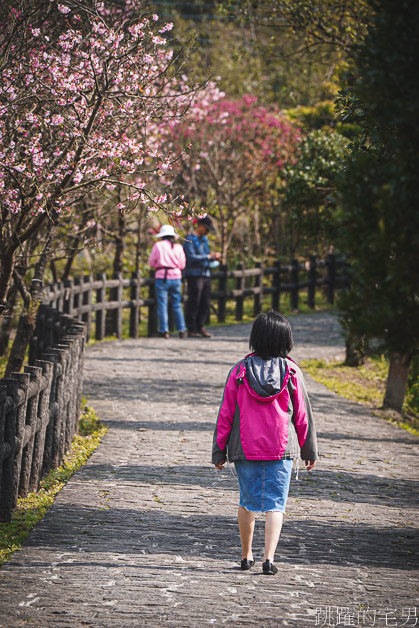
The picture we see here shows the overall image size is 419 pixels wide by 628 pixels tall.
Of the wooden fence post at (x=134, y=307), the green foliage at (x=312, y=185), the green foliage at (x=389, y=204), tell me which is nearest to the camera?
the green foliage at (x=389, y=204)

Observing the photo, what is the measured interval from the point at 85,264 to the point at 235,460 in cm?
1458

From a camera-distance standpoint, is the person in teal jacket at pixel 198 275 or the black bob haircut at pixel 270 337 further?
the person in teal jacket at pixel 198 275

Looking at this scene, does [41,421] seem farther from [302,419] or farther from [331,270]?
[331,270]

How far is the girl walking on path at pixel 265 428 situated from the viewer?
4.98 meters

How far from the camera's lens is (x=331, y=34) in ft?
38.9

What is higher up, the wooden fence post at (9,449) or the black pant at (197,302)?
the black pant at (197,302)

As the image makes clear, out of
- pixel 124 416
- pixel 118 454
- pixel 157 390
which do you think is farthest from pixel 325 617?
pixel 157 390

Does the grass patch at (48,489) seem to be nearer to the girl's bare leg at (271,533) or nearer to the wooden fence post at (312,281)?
the girl's bare leg at (271,533)

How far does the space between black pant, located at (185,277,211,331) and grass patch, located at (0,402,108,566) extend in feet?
21.0

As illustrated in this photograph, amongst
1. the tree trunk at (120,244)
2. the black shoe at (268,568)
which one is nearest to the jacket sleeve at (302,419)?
the black shoe at (268,568)

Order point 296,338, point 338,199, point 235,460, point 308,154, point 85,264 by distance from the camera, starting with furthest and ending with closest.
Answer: point 85,264
point 296,338
point 308,154
point 235,460
point 338,199

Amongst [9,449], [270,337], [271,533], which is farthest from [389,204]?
[9,449]

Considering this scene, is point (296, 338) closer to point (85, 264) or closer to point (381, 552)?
point (85, 264)

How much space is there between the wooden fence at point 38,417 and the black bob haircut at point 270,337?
179 centimetres
